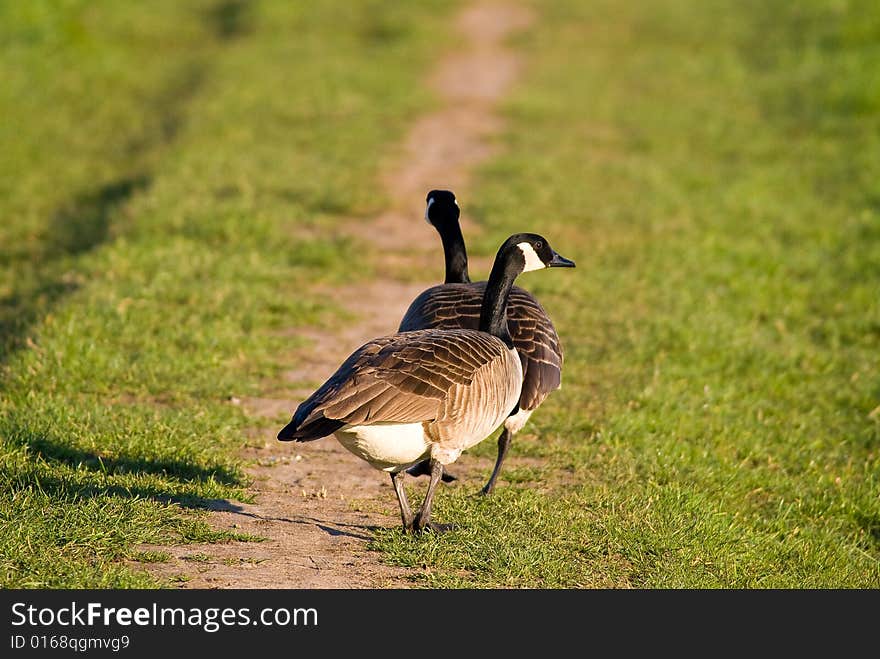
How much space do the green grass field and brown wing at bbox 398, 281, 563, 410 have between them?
0.63 meters

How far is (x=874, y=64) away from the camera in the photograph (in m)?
17.3

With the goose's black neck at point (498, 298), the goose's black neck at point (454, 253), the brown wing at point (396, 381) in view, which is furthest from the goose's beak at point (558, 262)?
the goose's black neck at point (454, 253)

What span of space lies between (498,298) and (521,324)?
359 millimetres

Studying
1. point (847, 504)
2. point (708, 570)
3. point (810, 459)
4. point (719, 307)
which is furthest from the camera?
point (719, 307)

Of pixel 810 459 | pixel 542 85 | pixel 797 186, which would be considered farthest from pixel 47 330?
pixel 542 85

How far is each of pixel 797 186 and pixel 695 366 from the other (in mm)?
5969

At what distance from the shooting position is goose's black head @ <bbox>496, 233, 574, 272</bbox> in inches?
232

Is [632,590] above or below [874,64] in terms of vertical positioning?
below

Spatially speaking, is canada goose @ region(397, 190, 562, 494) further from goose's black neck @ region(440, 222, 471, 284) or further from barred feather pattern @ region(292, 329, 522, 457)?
goose's black neck @ region(440, 222, 471, 284)

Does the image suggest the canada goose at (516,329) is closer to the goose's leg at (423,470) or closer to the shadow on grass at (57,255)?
the goose's leg at (423,470)

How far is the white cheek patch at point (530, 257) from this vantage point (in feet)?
19.5

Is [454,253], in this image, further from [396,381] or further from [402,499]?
[396,381]

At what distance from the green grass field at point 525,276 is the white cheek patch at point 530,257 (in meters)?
1.20

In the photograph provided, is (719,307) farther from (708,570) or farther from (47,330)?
(47,330)
